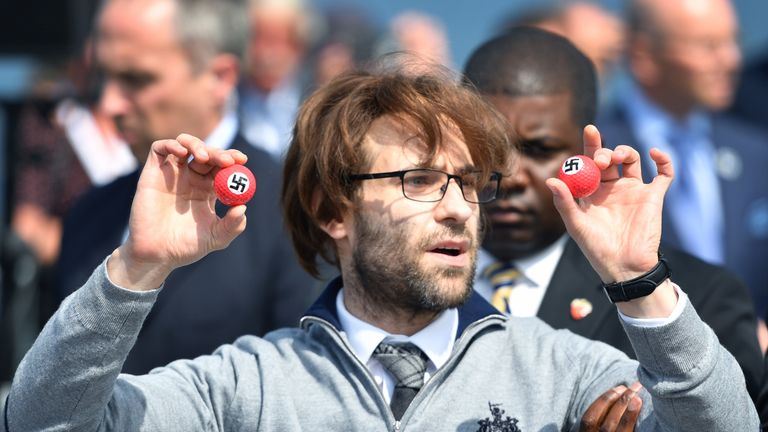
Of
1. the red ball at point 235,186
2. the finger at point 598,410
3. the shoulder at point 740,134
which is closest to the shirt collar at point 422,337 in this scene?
the finger at point 598,410

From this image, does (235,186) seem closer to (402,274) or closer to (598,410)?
(402,274)

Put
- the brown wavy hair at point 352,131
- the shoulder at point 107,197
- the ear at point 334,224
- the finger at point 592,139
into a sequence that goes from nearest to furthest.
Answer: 1. the finger at point 592,139
2. the brown wavy hair at point 352,131
3. the ear at point 334,224
4. the shoulder at point 107,197

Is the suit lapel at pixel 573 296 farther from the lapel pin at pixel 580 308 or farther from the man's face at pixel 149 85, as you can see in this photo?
the man's face at pixel 149 85

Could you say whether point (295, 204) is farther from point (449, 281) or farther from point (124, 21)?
point (124, 21)

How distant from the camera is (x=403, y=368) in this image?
3275 mm

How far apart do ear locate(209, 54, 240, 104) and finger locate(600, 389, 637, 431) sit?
2495 mm

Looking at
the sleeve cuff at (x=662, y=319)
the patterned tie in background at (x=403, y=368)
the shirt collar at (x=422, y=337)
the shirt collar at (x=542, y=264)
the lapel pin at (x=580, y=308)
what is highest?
the sleeve cuff at (x=662, y=319)

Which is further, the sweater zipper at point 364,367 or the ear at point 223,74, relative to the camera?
the ear at point 223,74

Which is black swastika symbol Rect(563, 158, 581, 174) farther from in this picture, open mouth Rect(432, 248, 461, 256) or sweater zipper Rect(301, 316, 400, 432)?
sweater zipper Rect(301, 316, 400, 432)

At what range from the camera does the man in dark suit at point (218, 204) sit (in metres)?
4.41

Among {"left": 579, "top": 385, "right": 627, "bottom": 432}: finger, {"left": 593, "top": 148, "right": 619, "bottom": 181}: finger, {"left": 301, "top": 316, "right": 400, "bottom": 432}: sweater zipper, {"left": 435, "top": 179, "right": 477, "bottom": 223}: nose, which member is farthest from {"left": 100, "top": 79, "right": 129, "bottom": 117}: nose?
{"left": 579, "top": 385, "right": 627, "bottom": 432}: finger

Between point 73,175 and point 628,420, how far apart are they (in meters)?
4.69

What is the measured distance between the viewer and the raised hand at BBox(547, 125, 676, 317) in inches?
114

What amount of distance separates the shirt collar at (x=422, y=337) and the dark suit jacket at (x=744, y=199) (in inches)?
102
